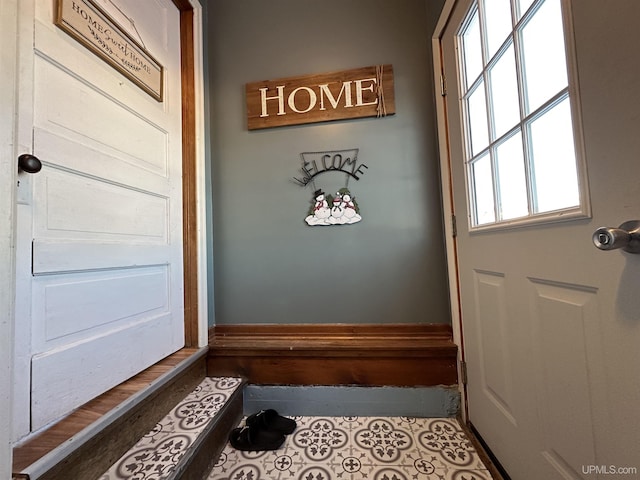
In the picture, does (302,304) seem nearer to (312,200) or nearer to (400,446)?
(312,200)

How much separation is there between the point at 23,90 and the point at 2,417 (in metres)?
0.85

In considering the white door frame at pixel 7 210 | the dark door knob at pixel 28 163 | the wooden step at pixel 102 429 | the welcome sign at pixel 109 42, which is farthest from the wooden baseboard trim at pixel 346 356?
the welcome sign at pixel 109 42

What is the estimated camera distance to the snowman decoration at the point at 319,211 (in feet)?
4.96

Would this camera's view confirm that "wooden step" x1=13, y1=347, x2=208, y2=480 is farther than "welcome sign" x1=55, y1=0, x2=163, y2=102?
No

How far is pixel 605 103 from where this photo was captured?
21.7 inches

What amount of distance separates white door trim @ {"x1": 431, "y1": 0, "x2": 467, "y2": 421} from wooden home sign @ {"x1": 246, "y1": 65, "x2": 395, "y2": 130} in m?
0.25

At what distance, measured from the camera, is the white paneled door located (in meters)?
0.76

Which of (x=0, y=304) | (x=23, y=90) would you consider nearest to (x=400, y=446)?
(x=0, y=304)

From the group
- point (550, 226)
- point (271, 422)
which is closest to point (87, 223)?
Answer: point (271, 422)

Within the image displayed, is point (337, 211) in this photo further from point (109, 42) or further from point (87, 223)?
point (109, 42)

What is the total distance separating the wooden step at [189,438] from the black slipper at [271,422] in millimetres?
109

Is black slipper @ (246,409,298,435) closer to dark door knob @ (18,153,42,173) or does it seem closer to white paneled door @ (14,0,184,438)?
white paneled door @ (14,0,184,438)

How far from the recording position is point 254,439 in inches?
45.0

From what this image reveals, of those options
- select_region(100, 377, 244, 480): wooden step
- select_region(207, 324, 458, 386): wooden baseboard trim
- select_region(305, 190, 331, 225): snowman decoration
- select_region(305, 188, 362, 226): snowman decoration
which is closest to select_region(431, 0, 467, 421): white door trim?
select_region(207, 324, 458, 386): wooden baseboard trim
